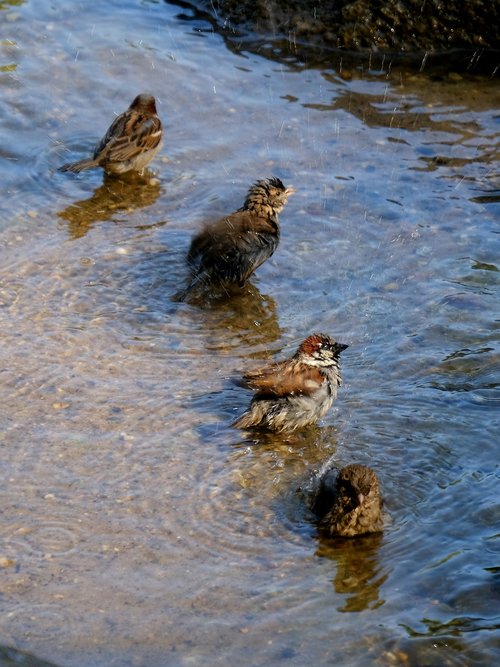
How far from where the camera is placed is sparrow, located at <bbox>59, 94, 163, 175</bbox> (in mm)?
9423

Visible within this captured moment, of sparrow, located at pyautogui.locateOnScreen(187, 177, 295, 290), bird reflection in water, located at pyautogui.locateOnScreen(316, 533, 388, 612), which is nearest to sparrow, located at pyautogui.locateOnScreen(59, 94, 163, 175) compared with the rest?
sparrow, located at pyautogui.locateOnScreen(187, 177, 295, 290)

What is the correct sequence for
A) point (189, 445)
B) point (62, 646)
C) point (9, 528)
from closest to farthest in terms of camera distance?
point (62, 646)
point (9, 528)
point (189, 445)

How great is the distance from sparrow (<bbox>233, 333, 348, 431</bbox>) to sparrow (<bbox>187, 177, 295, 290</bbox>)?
63.8 inches

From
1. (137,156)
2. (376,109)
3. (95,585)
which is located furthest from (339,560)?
(376,109)

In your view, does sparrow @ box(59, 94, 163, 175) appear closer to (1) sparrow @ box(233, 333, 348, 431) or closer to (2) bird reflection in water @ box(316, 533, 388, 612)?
(1) sparrow @ box(233, 333, 348, 431)

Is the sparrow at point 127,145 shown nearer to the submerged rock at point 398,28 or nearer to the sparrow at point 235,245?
the sparrow at point 235,245

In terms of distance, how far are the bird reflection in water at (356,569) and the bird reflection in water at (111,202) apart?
400 centimetres

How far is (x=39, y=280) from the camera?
7750 millimetres


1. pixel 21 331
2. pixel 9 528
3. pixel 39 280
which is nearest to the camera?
pixel 9 528

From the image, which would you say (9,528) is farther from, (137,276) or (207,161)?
(207,161)

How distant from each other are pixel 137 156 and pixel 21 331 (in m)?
2.97

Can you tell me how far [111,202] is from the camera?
9258 mm

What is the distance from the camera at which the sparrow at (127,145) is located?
9423 mm

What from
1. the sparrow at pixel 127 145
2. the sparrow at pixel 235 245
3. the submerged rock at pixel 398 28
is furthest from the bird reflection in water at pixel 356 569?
the submerged rock at pixel 398 28
